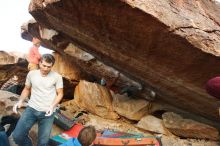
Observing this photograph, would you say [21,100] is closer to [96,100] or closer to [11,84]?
[96,100]

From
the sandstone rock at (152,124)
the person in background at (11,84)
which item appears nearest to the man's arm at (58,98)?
the sandstone rock at (152,124)

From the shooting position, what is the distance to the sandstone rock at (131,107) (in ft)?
39.3

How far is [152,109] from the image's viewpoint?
1216 centimetres

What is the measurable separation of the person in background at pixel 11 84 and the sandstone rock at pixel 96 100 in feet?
11.4

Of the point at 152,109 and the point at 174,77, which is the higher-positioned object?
the point at 174,77

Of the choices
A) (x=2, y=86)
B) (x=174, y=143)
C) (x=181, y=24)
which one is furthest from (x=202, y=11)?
(x=2, y=86)

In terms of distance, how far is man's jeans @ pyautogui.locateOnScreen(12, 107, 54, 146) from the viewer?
735 cm

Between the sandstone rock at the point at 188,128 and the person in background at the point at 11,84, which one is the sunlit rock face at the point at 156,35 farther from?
the person in background at the point at 11,84

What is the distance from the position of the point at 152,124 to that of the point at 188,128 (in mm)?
1301

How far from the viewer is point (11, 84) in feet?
52.1

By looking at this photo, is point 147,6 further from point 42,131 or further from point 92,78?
point 92,78

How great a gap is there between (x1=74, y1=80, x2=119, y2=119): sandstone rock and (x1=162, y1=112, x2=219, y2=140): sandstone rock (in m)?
2.25

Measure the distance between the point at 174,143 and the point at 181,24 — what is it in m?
4.52

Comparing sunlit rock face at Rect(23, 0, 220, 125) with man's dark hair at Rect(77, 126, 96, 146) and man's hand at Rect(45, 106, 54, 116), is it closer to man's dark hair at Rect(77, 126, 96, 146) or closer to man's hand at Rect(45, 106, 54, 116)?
man's hand at Rect(45, 106, 54, 116)
